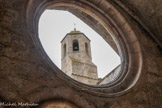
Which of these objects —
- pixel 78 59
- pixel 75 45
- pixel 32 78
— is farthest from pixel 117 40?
pixel 75 45

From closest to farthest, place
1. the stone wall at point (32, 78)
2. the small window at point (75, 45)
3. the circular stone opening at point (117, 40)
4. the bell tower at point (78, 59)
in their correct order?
the stone wall at point (32, 78)
the circular stone opening at point (117, 40)
the bell tower at point (78, 59)
the small window at point (75, 45)

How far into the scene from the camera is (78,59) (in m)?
15.4

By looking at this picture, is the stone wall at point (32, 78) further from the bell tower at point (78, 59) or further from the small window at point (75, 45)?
the small window at point (75, 45)

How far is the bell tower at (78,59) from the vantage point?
1431 cm

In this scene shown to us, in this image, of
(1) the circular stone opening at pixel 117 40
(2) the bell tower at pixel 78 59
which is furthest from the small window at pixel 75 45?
(1) the circular stone opening at pixel 117 40

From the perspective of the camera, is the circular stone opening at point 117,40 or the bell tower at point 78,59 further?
the bell tower at point 78,59

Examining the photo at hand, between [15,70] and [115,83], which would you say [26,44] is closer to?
[15,70]

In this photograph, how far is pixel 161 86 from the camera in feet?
12.1

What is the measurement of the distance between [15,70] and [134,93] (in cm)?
187

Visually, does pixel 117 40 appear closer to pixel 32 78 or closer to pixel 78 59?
pixel 32 78

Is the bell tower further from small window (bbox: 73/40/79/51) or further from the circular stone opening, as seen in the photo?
the circular stone opening

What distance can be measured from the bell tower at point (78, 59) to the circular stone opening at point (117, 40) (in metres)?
9.68

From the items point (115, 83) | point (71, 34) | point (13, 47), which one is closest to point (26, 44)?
point (13, 47)

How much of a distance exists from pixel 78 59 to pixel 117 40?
11.2m
